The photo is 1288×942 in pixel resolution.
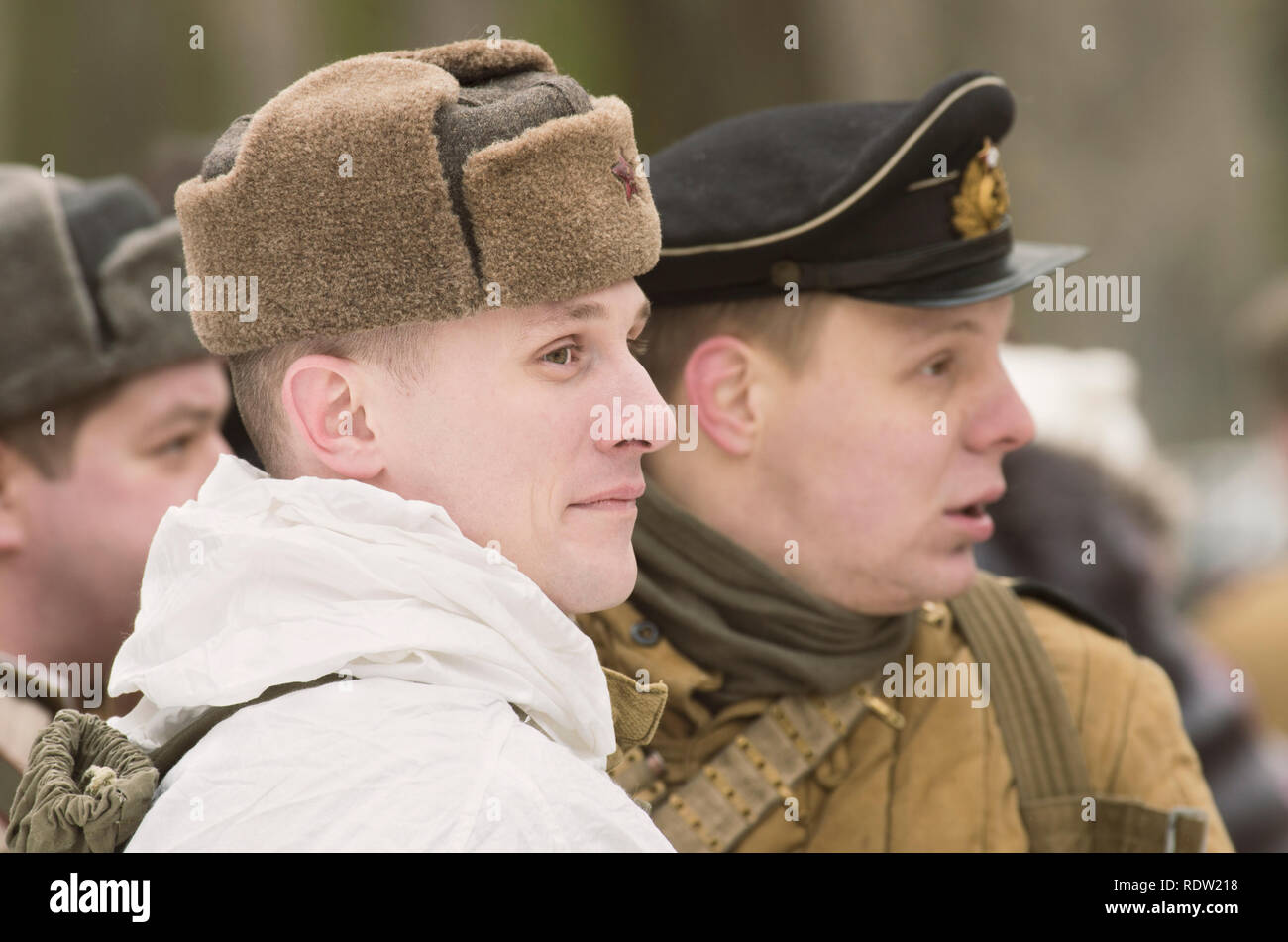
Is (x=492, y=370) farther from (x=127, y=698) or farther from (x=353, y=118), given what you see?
(x=127, y=698)

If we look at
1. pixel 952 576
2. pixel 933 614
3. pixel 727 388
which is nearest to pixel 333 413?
pixel 727 388

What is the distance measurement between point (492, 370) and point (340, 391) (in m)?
0.17

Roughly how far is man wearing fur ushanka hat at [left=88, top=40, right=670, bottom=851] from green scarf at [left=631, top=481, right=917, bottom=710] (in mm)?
641

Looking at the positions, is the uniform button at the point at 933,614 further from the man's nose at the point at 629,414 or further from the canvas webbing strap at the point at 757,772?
the man's nose at the point at 629,414

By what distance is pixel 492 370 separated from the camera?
172 cm

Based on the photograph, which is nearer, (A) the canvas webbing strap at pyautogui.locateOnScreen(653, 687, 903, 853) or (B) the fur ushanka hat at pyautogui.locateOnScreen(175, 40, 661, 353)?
(B) the fur ushanka hat at pyautogui.locateOnScreen(175, 40, 661, 353)

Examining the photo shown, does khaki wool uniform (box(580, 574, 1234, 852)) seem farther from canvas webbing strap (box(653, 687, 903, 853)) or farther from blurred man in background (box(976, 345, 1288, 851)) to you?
blurred man in background (box(976, 345, 1288, 851))

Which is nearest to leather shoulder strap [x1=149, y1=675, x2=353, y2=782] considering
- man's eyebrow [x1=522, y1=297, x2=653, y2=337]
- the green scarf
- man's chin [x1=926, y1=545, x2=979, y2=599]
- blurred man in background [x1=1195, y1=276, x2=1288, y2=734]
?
man's eyebrow [x1=522, y1=297, x2=653, y2=337]

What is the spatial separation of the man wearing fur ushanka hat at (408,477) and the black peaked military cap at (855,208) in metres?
0.70

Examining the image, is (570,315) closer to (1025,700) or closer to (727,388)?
(727,388)

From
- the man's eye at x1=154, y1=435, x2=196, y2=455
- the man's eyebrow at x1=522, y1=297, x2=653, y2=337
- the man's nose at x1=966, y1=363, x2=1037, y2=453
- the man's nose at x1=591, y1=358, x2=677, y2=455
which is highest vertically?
the man's eyebrow at x1=522, y1=297, x2=653, y2=337

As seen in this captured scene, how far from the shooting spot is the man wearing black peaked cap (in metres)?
2.48

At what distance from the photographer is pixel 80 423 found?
3.00 metres
